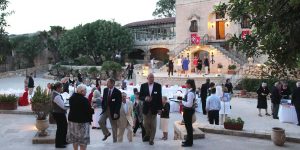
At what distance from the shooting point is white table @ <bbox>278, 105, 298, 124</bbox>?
13.6 metres

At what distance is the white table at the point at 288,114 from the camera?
13.6 metres

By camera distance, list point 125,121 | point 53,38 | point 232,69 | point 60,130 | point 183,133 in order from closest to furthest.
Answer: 1. point 60,130
2. point 183,133
3. point 125,121
4. point 232,69
5. point 53,38

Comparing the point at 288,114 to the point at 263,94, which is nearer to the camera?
the point at 288,114

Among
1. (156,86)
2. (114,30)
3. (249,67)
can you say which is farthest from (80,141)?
(114,30)

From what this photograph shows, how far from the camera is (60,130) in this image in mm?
8562

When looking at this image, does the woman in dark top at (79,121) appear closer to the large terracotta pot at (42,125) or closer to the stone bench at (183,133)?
the large terracotta pot at (42,125)

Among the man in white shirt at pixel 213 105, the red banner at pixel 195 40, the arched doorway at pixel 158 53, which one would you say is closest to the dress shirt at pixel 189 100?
the man in white shirt at pixel 213 105

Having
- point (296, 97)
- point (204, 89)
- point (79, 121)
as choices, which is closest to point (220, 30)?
point (204, 89)

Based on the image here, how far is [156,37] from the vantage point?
49.5 m

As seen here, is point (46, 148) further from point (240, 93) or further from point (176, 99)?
point (240, 93)

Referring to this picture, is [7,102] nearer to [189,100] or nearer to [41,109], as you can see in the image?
[41,109]

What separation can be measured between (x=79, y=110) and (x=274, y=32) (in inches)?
168

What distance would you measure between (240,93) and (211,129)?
50.7 ft

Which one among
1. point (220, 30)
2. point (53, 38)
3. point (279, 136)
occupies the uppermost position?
point (53, 38)
